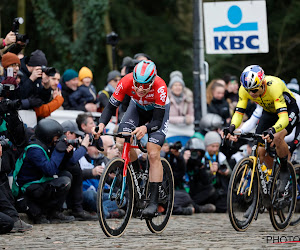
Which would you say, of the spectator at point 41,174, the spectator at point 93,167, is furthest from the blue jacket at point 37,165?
the spectator at point 93,167

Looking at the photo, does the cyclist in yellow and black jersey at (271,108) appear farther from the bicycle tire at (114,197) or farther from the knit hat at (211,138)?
the knit hat at (211,138)

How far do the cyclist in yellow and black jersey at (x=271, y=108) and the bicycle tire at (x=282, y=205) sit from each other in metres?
0.16

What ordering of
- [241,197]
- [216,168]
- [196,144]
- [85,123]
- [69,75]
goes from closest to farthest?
[241,197]
[85,123]
[196,144]
[216,168]
[69,75]

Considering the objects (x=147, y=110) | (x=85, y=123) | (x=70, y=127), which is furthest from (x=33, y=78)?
(x=147, y=110)

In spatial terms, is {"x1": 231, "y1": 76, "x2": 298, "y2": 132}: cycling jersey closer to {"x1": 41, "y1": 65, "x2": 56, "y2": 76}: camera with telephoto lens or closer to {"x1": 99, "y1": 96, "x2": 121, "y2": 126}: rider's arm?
{"x1": 99, "y1": 96, "x2": 121, "y2": 126}: rider's arm

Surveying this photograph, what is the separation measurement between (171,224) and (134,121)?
237 centimetres

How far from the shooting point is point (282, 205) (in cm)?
1211

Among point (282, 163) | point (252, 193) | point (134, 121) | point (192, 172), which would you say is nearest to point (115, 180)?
point (134, 121)

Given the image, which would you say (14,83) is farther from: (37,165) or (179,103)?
(179,103)

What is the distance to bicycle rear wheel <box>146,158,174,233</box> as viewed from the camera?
10737 millimetres

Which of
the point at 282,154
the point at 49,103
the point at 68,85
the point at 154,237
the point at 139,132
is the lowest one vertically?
the point at 154,237

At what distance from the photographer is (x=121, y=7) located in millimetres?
22844

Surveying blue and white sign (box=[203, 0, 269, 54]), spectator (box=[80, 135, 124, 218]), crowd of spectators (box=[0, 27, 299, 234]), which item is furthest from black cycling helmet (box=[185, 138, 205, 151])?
blue and white sign (box=[203, 0, 269, 54])

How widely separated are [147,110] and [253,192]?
1.99 meters
